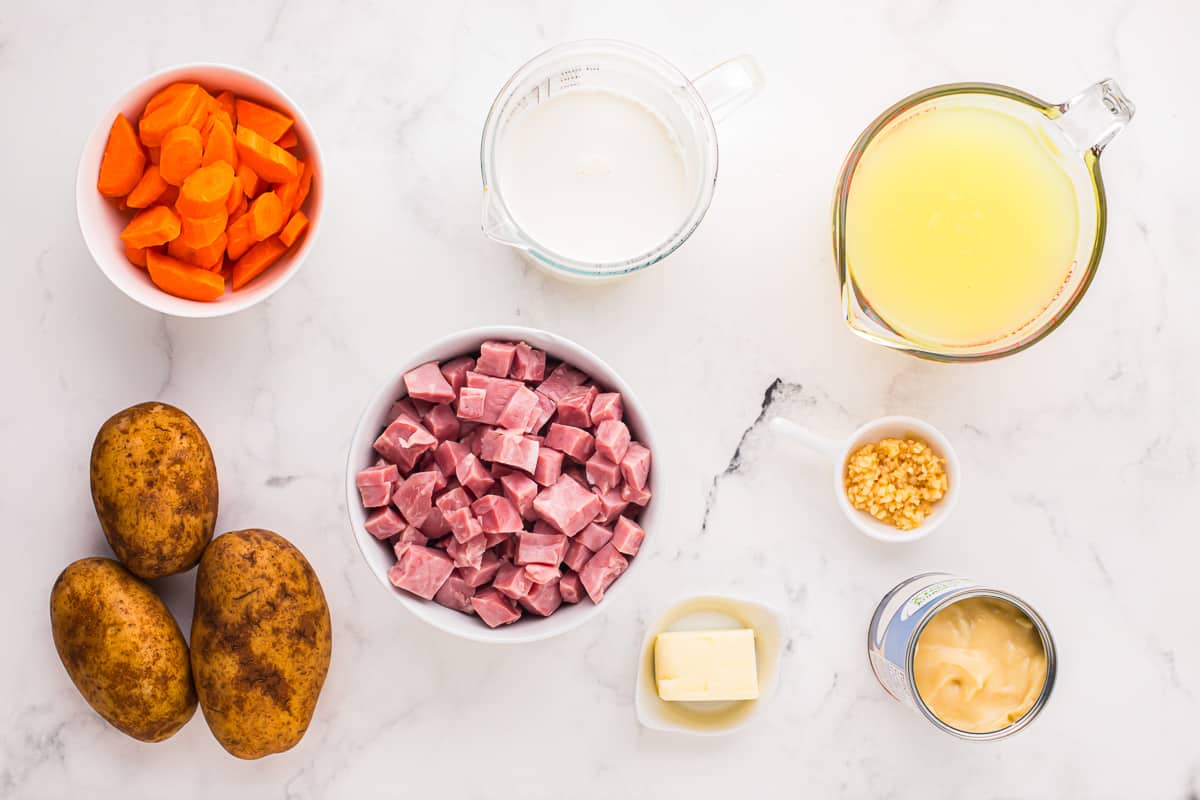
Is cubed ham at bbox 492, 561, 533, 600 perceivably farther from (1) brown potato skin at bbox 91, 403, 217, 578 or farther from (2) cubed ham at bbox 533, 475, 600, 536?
(1) brown potato skin at bbox 91, 403, 217, 578

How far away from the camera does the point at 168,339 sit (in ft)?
5.20

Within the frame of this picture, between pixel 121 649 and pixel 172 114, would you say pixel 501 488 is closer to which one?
pixel 121 649

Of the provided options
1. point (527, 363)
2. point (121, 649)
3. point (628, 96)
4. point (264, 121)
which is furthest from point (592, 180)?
point (121, 649)

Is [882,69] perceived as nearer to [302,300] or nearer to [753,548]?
[753,548]

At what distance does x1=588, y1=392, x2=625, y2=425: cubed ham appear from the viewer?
1.38m

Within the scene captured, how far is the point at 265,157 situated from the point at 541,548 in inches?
27.1

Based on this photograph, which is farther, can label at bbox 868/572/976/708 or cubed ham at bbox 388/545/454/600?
can label at bbox 868/572/976/708

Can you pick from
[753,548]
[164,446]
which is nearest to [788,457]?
[753,548]

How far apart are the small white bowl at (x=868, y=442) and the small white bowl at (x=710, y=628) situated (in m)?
0.21

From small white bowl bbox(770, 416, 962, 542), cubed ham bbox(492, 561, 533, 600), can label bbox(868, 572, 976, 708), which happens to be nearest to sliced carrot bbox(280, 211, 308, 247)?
cubed ham bbox(492, 561, 533, 600)

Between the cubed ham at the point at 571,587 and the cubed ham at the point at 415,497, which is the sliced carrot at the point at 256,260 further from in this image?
the cubed ham at the point at 571,587

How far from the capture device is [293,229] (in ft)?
4.73

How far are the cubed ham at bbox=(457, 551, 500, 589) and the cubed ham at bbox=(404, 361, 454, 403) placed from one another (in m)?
0.23

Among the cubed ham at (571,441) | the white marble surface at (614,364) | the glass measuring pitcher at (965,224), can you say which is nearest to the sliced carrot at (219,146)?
the white marble surface at (614,364)
